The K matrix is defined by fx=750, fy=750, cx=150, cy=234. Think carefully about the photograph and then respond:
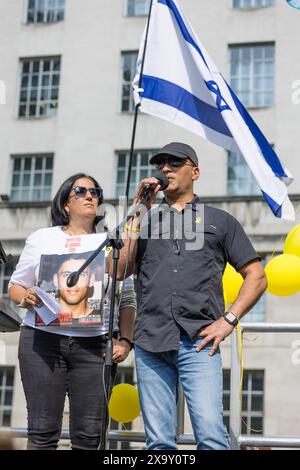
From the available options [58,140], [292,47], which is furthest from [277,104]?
[58,140]

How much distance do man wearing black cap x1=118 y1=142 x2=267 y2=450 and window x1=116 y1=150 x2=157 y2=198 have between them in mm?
14967

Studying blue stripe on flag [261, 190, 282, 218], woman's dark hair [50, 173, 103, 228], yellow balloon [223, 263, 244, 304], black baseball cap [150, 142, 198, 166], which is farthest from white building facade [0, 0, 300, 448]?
black baseball cap [150, 142, 198, 166]

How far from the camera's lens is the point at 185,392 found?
3.60 metres

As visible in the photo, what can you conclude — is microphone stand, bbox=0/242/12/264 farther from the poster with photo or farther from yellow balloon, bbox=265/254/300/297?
yellow balloon, bbox=265/254/300/297

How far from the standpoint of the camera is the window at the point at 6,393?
712 inches

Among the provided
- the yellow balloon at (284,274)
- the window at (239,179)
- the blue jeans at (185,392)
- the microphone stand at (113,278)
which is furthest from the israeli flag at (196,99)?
the window at (239,179)

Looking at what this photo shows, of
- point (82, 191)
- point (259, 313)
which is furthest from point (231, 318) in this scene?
point (259, 313)

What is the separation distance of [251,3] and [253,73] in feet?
6.24

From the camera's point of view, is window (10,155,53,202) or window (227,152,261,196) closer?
window (227,152,261,196)

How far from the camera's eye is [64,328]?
3.98 metres

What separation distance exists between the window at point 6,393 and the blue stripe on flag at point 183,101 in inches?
546

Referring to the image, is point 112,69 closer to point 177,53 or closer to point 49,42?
point 49,42

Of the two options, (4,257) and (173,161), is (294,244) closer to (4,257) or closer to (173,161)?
(173,161)

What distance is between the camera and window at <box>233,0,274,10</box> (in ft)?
63.7
